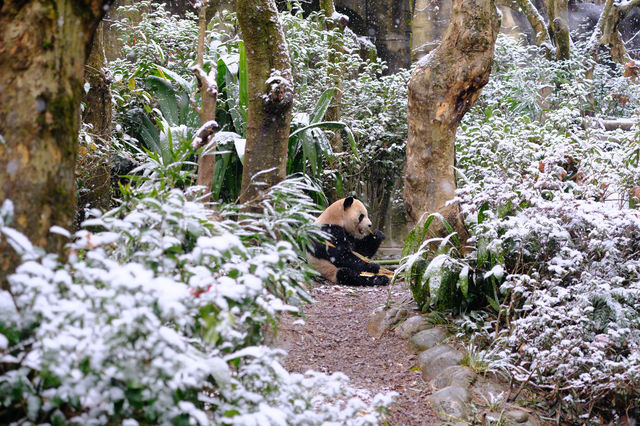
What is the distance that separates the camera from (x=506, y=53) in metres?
8.45

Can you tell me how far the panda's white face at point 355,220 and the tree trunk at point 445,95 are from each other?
119 centimetres

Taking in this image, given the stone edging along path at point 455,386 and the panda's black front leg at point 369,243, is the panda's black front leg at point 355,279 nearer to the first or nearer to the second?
the panda's black front leg at point 369,243

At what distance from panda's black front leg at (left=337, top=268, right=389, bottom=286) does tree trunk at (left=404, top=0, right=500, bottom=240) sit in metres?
1.12

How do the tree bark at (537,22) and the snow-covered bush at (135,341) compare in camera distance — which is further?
the tree bark at (537,22)

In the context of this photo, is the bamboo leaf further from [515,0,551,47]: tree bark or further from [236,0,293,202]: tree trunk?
[515,0,551,47]: tree bark

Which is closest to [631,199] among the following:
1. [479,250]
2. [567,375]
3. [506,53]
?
[479,250]

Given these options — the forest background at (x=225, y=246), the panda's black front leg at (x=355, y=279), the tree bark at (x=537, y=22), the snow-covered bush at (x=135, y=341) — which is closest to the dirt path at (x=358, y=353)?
the forest background at (x=225, y=246)

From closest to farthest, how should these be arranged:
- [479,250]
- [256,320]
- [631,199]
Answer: [256,320], [479,250], [631,199]

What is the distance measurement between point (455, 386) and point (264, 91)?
211 cm

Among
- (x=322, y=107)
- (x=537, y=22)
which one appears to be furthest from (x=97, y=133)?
(x=537, y=22)

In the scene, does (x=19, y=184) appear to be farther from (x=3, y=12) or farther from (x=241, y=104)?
(x=241, y=104)

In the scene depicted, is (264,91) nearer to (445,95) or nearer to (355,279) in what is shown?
(445,95)

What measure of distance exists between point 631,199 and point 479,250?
1.26 metres

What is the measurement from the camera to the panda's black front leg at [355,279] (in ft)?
18.6
